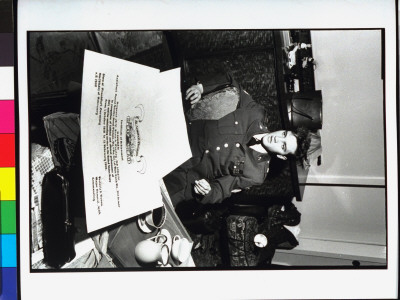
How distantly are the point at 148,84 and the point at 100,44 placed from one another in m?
0.19

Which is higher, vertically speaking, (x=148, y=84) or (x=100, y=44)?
(x=100, y=44)

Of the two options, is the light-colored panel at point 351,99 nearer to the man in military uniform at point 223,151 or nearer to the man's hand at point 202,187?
the man in military uniform at point 223,151

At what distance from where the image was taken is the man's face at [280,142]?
6.01 ft

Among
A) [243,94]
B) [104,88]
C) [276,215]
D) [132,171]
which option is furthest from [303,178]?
[104,88]

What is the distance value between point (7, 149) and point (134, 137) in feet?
1.26

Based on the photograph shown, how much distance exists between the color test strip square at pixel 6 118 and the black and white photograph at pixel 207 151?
0.06 metres

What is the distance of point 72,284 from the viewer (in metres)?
1.84

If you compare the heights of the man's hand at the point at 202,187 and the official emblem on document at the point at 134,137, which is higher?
the official emblem on document at the point at 134,137

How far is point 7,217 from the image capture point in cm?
183

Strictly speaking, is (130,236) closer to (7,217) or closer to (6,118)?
(7,217)

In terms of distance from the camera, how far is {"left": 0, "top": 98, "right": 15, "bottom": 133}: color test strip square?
72.1 inches

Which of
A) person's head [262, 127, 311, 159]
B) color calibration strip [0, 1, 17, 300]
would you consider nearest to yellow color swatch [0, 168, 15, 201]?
color calibration strip [0, 1, 17, 300]

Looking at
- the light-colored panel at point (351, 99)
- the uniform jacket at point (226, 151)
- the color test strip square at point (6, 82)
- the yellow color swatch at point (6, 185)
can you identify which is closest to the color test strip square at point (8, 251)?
the yellow color swatch at point (6, 185)

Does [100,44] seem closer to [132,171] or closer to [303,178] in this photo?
[132,171]
